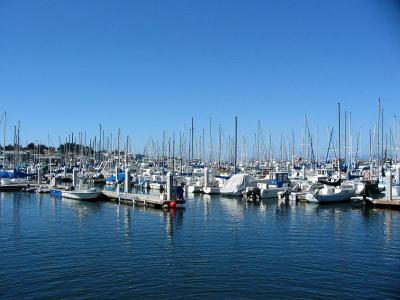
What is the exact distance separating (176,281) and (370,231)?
61.0 feet

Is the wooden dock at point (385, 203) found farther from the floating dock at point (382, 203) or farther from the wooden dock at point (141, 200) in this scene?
the wooden dock at point (141, 200)

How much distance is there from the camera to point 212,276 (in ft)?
67.1

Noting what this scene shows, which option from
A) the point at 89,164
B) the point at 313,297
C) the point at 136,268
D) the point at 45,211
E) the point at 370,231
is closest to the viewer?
the point at 313,297

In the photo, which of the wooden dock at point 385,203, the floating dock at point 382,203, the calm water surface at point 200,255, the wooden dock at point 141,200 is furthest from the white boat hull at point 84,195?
the wooden dock at point 385,203

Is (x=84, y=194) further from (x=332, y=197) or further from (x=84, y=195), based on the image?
(x=332, y=197)

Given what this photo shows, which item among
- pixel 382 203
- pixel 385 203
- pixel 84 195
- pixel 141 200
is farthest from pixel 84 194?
pixel 385 203

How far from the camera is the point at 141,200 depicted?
Answer: 50281 millimetres

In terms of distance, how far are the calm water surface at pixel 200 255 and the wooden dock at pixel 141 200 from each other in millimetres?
3337

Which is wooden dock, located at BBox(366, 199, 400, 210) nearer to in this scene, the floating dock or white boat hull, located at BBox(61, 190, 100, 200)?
the floating dock

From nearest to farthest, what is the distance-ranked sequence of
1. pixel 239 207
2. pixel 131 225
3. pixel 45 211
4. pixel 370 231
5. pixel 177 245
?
1. pixel 177 245
2. pixel 370 231
3. pixel 131 225
4. pixel 45 211
5. pixel 239 207

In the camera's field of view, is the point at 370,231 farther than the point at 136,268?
Yes

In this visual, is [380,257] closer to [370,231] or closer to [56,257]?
[370,231]

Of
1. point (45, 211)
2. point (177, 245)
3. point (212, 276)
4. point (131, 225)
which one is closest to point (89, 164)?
point (45, 211)

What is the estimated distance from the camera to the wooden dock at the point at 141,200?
4635cm
